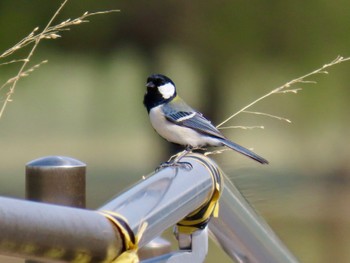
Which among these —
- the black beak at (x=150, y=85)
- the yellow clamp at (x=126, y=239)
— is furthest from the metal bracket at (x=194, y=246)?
the black beak at (x=150, y=85)

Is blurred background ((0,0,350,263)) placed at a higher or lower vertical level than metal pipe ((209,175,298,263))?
lower

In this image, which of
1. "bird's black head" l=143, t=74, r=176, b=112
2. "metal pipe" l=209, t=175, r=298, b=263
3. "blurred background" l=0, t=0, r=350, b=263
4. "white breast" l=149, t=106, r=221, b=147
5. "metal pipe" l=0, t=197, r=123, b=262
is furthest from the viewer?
"blurred background" l=0, t=0, r=350, b=263

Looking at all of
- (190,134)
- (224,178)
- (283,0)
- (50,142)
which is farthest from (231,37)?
(224,178)

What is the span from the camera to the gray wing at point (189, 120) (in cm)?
331

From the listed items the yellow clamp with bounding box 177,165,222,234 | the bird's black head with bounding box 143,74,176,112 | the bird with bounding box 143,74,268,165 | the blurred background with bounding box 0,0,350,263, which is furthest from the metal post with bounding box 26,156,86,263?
the blurred background with bounding box 0,0,350,263

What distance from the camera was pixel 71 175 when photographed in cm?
151

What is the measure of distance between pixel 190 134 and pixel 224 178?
5.44ft

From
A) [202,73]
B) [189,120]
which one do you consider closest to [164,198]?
[189,120]

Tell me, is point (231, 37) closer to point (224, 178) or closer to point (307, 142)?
point (307, 142)

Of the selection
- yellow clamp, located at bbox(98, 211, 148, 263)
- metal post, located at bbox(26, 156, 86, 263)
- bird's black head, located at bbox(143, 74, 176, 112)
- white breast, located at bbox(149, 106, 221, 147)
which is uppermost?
yellow clamp, located at bbox(98, 211, 148, 263)

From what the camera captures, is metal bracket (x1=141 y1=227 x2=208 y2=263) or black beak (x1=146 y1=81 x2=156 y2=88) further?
black beak (x1=146 y1=81 x2=156 y2=88)

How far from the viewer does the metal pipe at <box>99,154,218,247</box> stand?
122 cm

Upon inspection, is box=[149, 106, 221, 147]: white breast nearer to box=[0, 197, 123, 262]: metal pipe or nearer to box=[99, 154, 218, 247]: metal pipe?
box=[99, 154, 218, 247]: metal pipe

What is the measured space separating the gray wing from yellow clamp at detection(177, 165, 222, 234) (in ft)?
5.73
